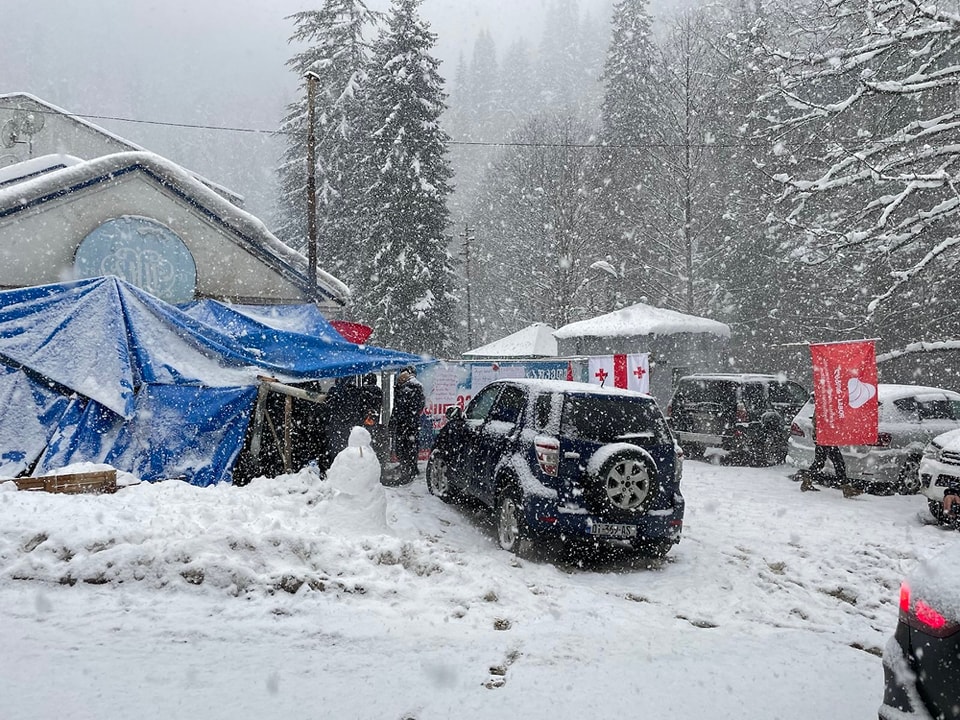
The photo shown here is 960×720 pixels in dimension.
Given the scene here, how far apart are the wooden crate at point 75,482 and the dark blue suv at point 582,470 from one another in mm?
4283

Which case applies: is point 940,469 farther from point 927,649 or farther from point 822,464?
point 927,649

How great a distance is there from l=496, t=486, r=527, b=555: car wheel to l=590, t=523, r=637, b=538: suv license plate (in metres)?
0.73

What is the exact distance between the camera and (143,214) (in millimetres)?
14102

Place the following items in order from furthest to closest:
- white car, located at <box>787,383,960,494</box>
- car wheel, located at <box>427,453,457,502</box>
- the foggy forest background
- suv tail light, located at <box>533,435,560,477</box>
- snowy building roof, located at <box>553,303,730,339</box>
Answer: snowy building roof, located at <box>553,303,730,339</box>
the foggy forest background
white car, located at <box>787,383,960,494</box>
car wheel, located at <box>427,453,457,502</box>
suv tail light, located at <box>533,435,560,477</box>

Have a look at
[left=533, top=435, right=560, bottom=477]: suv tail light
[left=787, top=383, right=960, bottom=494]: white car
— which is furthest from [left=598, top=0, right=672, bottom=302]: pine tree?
[left=533, top=435, right=560, bottom=477]: suv tail light

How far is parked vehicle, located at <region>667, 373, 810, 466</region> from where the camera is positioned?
46.0 feet

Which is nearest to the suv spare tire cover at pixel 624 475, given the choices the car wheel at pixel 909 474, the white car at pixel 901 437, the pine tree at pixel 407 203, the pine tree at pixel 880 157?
the white car at pixel 901 437

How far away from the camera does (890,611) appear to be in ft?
19.3

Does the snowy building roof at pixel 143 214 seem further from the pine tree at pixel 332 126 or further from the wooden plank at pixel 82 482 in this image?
the pine tree at pixel 332 126

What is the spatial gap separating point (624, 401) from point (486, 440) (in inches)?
72.1

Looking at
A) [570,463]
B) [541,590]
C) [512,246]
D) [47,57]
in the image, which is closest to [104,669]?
[541,590]

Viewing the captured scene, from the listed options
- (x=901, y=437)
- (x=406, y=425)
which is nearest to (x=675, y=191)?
(x=901, y=437)

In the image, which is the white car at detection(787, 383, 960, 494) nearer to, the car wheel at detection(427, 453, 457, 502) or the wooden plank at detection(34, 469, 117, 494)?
the car wheel at detection(427, 453, 457, 502)

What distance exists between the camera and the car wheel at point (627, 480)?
671cm
